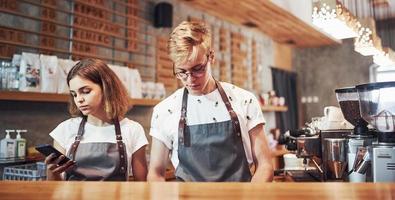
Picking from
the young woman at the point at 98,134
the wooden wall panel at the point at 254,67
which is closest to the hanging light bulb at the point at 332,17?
the young woman at the point at 98,134

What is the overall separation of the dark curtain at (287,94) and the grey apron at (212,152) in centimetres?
537

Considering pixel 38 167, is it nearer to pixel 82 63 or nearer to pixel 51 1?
pixel 82 63

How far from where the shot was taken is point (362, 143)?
4.66 feet

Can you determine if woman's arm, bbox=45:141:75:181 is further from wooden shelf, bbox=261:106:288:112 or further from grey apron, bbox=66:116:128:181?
wooden shelf, bbox=261:106:288:112

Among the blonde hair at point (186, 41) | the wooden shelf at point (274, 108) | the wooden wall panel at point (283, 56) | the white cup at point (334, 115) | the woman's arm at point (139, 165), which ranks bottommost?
the woman's arm at point (139, 165)

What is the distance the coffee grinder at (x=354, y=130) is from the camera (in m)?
1.42

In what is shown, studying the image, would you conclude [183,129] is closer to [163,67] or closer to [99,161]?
[99,161]

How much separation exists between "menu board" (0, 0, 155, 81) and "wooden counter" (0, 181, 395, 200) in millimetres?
2110

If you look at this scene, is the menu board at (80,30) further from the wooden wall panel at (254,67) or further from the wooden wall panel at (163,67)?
the wooden wall panel at (254,67)

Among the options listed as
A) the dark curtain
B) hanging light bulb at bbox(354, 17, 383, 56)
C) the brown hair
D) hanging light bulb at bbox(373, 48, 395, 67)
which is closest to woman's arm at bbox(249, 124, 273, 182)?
the brown hair

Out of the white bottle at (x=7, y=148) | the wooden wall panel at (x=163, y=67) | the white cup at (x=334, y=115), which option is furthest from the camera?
the wooden wall panel at (x=163, y=67)

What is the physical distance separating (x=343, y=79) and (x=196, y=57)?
21.3ft

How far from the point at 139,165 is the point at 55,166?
0.37 meters

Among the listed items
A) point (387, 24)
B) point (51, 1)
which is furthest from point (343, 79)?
point (51, 1)
